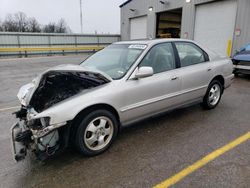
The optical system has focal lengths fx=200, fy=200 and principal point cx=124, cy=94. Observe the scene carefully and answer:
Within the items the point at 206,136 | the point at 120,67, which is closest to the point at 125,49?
the point at 120,67

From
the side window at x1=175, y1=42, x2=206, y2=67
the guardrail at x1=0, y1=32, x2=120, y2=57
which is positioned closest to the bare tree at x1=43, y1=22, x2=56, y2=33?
the guardrail at x1=0, y1=32, x2=120, y2=57

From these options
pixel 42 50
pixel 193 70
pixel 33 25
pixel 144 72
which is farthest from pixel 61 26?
pixel 144 72

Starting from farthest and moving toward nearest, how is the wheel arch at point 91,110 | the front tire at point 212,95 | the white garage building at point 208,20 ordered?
1. the white garage building at point 208,20
2. the front tire at point 212,95
3. the wheel arch at point 91,110

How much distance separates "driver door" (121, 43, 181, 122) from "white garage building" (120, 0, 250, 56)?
9.21m

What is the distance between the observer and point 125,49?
11.9ft

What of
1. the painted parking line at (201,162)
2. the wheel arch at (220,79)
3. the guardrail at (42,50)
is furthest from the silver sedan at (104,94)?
the guardrail at (42,50)

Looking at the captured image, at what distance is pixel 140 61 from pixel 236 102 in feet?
10.8

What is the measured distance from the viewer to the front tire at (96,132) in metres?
2.58

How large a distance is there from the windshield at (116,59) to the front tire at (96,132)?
67cm

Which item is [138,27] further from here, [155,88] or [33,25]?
[33,25]

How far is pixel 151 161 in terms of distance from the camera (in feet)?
8.71

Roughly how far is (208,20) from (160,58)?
10.8 m

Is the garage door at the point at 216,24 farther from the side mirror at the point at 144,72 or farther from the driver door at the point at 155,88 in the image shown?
the side mirror at the point at 144,72

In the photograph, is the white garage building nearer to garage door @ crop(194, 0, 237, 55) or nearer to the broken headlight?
garage door @ crop(194, 0, 237, 55)
